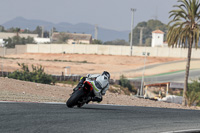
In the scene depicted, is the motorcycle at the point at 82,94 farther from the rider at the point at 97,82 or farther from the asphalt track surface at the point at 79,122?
the asphalt track surface at the point at 79,122

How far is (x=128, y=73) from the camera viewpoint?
8050 cm

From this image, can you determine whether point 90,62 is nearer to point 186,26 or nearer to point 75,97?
point 186,26

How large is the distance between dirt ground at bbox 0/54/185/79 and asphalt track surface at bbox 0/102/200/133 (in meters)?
65.4

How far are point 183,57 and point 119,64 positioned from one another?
2098 cm

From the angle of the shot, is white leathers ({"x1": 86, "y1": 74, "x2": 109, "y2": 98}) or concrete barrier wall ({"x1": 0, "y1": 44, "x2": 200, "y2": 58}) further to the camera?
concrete barrier wall ({"x1": 0, "y1": 44, "x2": 200, "y2": 58})

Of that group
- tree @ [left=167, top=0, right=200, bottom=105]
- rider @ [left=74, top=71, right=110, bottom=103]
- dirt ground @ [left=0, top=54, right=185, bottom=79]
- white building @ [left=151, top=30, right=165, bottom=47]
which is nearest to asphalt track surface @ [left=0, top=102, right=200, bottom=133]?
rider @ [left=74, top=71, right=110, bottom=103]

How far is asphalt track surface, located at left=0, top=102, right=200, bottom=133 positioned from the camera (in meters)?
8.98

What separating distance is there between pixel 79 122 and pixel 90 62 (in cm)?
8840

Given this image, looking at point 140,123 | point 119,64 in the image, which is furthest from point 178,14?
point 119,64

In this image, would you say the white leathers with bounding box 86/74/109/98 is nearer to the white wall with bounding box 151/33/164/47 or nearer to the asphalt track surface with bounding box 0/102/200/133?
the asphalt track surface with bounding box 0/102/200/133

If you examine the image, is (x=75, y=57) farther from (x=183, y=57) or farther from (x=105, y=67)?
(x=183, y=57)

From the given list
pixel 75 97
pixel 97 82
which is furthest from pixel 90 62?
pixel 75 97

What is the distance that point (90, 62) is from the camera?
9831 centimetres

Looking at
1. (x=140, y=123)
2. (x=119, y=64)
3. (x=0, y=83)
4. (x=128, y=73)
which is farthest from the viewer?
(x=119, y=64)
